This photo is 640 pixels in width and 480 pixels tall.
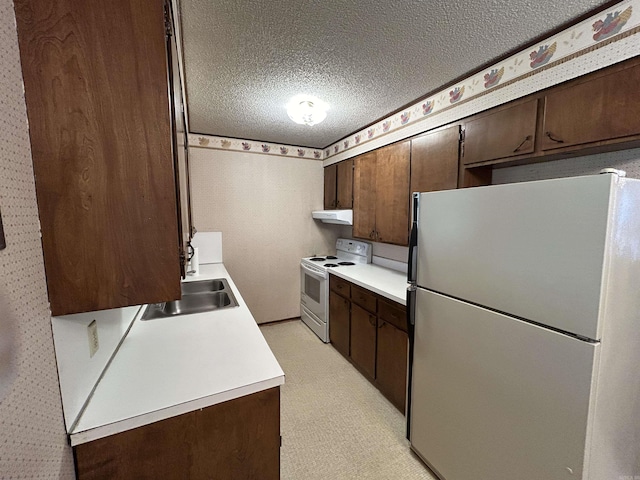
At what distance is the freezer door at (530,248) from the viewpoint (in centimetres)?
90

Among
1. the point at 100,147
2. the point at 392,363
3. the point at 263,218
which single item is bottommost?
the point at 392,363

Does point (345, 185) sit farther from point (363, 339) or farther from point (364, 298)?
point (363, 339)

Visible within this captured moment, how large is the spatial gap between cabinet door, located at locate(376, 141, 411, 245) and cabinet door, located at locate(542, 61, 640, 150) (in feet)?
3.34

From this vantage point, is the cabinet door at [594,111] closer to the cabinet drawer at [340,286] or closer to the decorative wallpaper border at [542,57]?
the decorative wallpaper border at [542,57]

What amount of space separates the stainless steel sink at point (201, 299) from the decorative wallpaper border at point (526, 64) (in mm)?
2049

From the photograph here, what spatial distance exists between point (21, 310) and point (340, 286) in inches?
96.4

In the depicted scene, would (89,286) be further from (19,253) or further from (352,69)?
(352,69)

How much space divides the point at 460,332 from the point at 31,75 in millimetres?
1777

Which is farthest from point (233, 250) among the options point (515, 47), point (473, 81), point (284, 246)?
point (515, 47)

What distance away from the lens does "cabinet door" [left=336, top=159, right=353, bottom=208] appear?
3.15m

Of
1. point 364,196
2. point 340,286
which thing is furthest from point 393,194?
point 340,286

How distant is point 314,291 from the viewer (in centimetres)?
337

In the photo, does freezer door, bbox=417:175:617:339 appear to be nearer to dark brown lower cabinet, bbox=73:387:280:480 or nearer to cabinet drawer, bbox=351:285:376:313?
cabinet drawer, bbox=351:285:376:313

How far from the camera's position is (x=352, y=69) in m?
1.76
